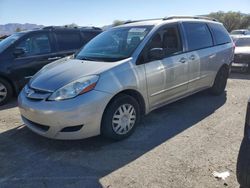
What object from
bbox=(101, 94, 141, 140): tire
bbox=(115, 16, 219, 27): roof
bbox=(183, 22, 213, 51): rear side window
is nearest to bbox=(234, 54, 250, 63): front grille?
bbox=(183, 22, 213, 51): rear side window

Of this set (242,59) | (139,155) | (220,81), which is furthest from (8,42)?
(242,59)

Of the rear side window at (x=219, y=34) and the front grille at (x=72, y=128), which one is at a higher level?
the rear side window at (x=219, y=34)

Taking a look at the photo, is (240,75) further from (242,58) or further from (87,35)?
(87,35)

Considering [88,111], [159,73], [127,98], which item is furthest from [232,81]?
[88,111]

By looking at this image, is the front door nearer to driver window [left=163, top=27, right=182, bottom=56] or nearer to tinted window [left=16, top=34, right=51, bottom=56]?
driver window [left=163, top=27, right=182, bottom=56]

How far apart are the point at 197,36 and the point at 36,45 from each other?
3858 millimetres

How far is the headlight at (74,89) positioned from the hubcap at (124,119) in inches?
22.8

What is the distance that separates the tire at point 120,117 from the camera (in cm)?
372

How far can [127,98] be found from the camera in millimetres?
3910

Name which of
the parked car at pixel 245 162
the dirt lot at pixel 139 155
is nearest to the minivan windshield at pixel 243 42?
the dirt lot at pixel 139 155

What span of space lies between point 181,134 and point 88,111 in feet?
5.20

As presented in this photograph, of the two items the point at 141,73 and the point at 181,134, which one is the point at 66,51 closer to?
the point at 141,73

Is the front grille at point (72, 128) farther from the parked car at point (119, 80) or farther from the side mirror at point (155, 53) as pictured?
the side mirror at point (155, 53)

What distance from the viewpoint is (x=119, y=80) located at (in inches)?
148
